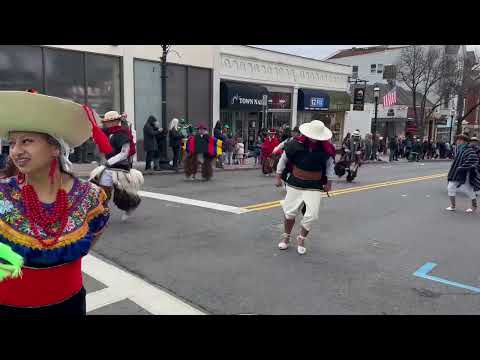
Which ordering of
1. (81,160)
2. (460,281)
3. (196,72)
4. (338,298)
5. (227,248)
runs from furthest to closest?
(196,72), (81,160), (227,248), (460,281), (338,298)

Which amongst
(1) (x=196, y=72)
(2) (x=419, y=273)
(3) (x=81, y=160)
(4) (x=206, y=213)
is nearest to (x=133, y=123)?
(3) (x=81, y=160)

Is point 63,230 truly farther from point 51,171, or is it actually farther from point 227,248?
point 227,248

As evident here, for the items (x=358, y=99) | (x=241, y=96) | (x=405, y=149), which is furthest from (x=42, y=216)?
(x=405, y=149)

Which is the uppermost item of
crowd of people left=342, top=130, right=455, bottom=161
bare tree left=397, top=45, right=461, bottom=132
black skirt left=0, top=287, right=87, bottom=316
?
bare tree left=397, top=45, right=461, bottom=132

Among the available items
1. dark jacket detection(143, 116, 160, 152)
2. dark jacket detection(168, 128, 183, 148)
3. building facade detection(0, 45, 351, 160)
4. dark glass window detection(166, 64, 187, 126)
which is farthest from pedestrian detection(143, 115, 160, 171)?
dark glass window detection(166, 64, 187, 126)

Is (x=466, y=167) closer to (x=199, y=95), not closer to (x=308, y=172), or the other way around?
(x=308, y=172)

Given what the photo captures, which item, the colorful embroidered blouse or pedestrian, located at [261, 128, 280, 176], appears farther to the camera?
pedestrian, located at [261, 128, 280, 176]

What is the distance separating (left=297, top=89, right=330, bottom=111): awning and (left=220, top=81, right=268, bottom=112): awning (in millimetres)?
3653

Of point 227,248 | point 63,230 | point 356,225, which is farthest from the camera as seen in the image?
point 356,225

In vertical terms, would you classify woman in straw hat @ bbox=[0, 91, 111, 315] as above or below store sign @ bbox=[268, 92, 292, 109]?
below

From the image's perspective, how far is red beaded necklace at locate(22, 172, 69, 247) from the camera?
2.12m

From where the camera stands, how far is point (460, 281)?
5.11 meters

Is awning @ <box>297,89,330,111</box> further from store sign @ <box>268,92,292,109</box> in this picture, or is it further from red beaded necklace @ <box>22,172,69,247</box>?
red beaded necklace @ <box>22,172,69,247</box>
